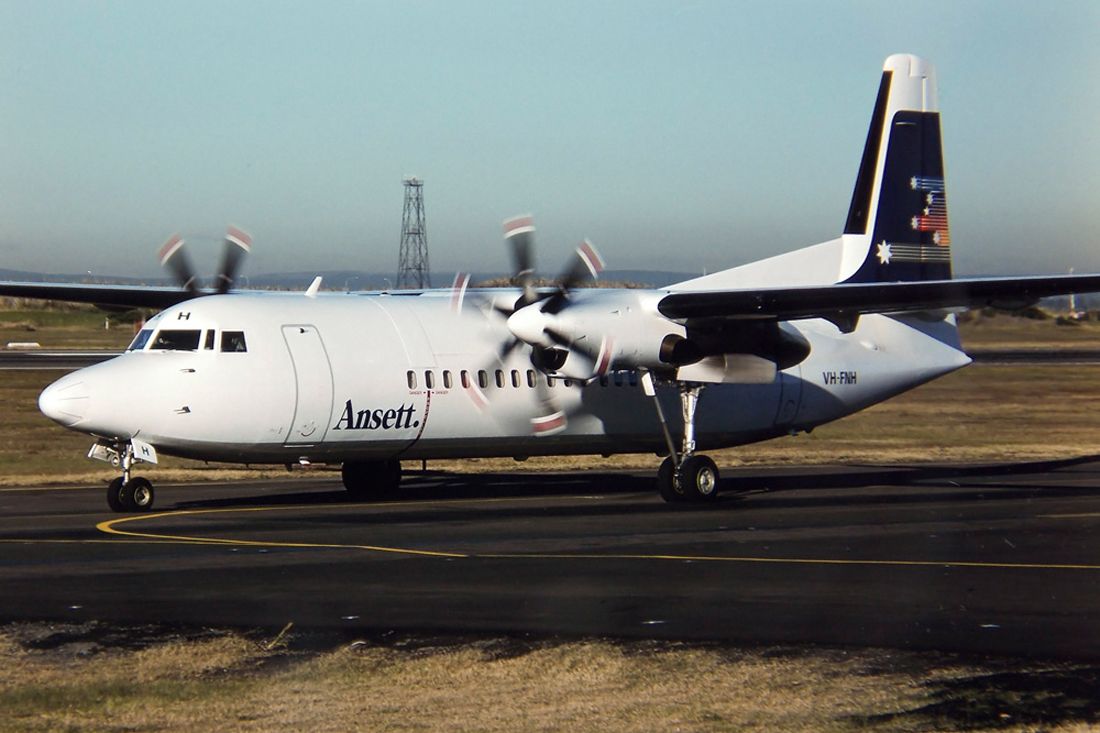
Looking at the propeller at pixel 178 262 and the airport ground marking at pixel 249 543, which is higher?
the propeller at pixel 178 262

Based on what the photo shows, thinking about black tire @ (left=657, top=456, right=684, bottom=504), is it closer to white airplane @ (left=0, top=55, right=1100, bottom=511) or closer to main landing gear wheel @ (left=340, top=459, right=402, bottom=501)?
white airplane @ (left=0, top=55, right=1100, bottom=511)

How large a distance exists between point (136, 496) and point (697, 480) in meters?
8.67

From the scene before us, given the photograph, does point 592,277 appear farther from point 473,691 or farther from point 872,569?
point 473,691

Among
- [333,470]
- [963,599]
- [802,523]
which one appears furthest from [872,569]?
[333,470]

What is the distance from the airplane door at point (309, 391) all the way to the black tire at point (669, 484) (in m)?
5.61

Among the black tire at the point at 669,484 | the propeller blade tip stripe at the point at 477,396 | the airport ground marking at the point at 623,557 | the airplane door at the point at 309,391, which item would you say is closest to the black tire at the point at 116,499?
the airport ground marking at the point at 623,557

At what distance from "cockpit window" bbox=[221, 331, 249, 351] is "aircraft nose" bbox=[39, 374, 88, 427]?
6.94ft

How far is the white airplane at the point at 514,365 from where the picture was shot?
20188mm

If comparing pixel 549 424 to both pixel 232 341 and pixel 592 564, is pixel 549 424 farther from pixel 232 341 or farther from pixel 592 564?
pixel 592 564

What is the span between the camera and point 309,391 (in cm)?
2075

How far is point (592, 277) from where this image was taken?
22.4m

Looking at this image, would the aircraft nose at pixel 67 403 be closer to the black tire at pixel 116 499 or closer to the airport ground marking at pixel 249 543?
the black tire at pixel 116 499

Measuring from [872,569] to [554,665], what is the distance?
576cm

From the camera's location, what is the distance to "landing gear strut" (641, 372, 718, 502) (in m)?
22.6
